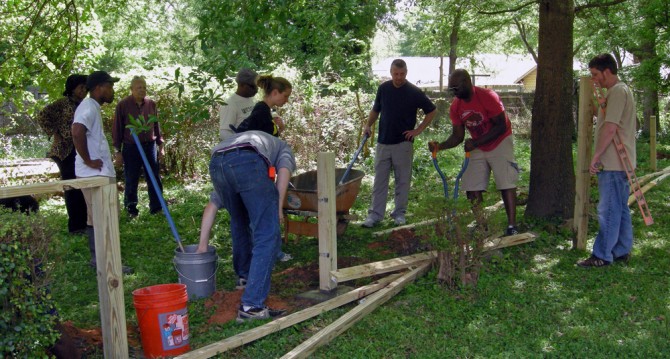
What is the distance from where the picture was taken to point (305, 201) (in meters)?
6.55

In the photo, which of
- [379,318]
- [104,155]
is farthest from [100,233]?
[104,155]

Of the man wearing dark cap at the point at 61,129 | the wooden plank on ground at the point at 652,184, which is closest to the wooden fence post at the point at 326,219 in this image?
the man wearing dark cap at the point at 61,129

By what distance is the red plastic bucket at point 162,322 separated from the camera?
4.16m

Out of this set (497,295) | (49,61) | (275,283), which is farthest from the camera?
Result: (49,61)

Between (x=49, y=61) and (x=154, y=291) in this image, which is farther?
(x=49, y=61)

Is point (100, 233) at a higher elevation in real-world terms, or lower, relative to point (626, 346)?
higher

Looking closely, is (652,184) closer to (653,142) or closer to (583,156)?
(653,142)

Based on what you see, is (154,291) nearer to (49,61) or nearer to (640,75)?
(49,61)

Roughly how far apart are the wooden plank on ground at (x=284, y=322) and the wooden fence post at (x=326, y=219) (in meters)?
0.28

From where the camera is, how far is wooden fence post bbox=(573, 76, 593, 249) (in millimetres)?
6129

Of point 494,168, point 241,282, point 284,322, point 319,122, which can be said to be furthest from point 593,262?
point 319,122

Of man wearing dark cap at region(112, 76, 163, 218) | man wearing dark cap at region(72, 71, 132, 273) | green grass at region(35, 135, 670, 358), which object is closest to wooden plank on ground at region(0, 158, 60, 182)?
man wearing dark cap at region(112, 76, 163, 218)

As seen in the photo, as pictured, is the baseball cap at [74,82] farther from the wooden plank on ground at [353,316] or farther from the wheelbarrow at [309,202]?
the wooden plank on ground at [353,316]

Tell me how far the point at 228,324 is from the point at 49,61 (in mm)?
5484
